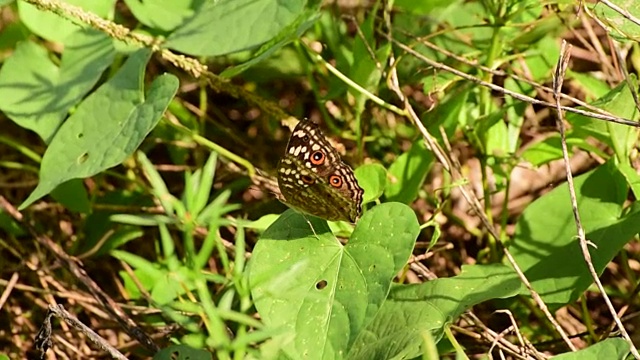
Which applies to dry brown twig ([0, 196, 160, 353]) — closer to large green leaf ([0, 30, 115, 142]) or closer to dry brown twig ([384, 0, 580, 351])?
large green leaf ([0, 30, 115, 142])

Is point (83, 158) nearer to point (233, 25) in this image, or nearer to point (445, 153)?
point (233, 25)

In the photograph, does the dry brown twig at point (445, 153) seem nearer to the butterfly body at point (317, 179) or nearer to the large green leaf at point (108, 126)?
the butterfly body at point (317, 179)

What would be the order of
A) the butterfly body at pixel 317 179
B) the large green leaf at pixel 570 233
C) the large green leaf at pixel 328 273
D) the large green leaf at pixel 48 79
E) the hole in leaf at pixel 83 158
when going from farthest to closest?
the large green leaf at pixel 48 79, the hole in leaf at pixel 83 158, the large green leaf at pixel 570 233, the butterfly body at pixel 317 179, the large green leaf at pixel 328 273

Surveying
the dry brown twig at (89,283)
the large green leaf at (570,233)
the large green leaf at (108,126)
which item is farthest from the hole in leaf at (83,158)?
the large green leaf at (570,233)

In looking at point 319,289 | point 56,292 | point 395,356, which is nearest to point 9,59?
point 56,292

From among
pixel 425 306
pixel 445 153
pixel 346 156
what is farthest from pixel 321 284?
pixel 346 156

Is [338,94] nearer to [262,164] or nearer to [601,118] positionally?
[262,164]
